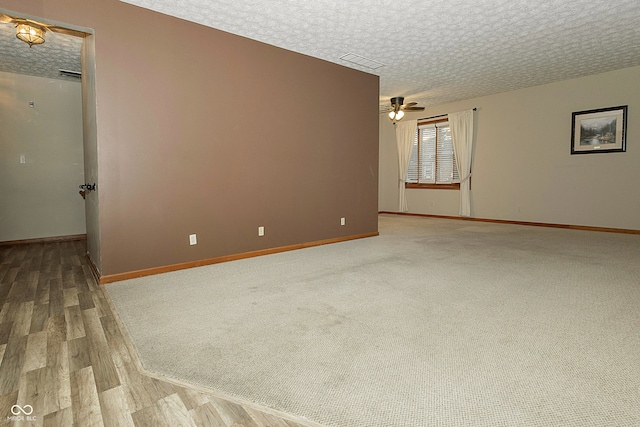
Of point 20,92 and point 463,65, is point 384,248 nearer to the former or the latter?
point 463,65

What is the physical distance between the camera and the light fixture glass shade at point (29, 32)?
11.3 feet

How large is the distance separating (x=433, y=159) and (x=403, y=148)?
910 millimetres

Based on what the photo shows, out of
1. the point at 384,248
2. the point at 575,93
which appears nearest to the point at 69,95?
the point at 384,248

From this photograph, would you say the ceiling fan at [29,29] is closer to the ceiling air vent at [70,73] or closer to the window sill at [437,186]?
the ceiling air vent at [70,73]

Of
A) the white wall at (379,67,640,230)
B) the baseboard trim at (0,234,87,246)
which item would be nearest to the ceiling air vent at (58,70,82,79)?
the baseboard trim at (0,234,87,246)

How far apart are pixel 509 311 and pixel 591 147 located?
220 inches

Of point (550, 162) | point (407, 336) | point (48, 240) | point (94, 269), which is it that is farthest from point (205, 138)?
point (550, 162)

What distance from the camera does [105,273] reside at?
3307 millimetres

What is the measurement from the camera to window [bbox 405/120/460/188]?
8.34 m

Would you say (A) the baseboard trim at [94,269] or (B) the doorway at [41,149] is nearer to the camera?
(A) the baseboard trim at [94,269]

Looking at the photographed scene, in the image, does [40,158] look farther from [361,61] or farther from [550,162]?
[550,162]

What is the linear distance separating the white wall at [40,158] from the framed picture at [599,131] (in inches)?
354

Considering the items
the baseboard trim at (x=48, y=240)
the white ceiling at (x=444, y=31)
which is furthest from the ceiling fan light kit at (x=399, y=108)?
the baseboard trim at (x=48, y=240)

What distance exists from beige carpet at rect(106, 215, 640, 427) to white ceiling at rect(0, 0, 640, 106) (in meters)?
2.77
